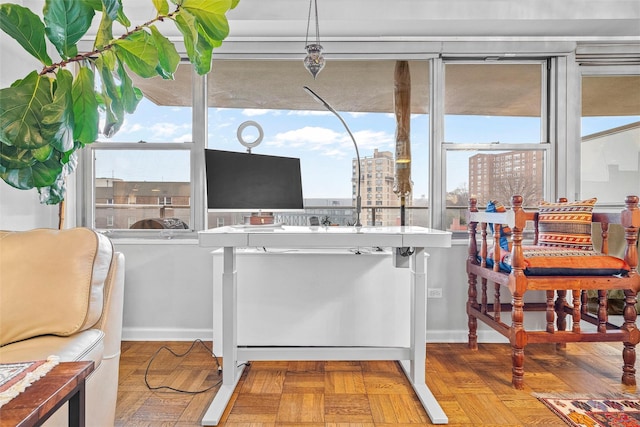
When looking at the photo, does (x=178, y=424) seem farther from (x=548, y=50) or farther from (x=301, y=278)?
(x=548, y=50)

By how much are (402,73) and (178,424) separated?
9.03 ft

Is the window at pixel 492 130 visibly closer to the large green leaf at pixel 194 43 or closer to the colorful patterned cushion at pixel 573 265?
the colorful patterned cushion at pixel 573 265

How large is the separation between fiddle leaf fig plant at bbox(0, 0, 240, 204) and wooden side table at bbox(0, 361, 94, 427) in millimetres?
549

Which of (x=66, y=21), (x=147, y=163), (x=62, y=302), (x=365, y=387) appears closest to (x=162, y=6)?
(x=66, y=21)

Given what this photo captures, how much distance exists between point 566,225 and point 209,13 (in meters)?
2.32

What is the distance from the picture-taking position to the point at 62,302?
129 centimetres

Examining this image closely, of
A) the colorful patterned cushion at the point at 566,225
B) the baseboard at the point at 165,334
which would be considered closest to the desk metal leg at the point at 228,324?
the baseboard at the point at 165,334

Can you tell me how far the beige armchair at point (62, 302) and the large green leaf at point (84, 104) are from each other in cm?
53

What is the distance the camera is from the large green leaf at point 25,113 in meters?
0.95

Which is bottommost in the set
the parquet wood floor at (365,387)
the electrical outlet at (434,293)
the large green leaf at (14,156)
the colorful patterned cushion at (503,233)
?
the parquet wood floor at (365,387)

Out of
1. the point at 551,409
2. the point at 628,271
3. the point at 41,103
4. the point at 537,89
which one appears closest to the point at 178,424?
the point at 41,103

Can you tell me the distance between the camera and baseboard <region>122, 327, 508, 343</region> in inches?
114

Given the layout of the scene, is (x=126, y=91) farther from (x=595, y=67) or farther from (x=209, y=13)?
(x=595, y=67)

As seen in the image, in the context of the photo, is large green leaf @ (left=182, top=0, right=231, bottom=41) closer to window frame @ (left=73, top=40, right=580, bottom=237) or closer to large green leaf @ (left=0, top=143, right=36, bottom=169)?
large green leaf @ (left=0, top=143, right=36, bottom=169)
